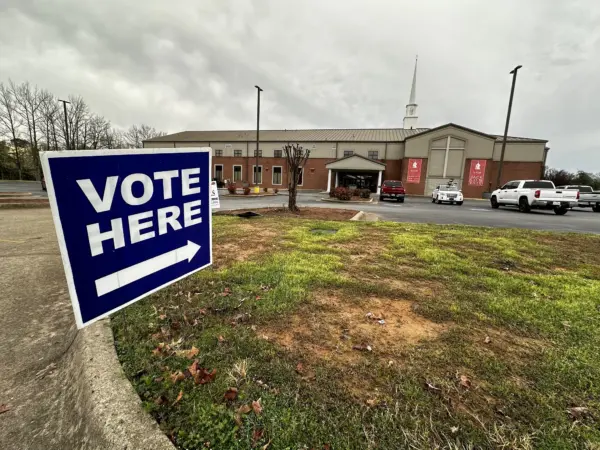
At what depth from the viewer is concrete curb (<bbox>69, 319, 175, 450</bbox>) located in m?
1.57

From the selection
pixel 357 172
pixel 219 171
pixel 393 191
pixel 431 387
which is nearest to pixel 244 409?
pixel 431 387

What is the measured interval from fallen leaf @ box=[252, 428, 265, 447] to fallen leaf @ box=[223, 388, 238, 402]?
283mm

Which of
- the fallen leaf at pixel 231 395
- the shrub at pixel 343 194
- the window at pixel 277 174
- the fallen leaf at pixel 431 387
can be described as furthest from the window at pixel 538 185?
the window at pixel 277 174

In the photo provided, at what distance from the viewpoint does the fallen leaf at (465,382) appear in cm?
197

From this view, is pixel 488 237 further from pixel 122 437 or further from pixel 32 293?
pixel 32 293

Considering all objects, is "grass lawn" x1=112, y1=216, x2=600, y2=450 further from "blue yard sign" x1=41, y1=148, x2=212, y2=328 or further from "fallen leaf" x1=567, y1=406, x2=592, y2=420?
"blue yard sign" x1=41, y1=148, x2=212, y2=328

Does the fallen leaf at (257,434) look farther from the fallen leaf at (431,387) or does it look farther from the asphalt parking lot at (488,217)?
the asphalt parking lot at (488,217)

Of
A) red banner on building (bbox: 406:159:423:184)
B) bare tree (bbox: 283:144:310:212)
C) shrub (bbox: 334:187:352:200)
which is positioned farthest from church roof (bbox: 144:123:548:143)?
bare tree (bbox: 283:144:310:212)

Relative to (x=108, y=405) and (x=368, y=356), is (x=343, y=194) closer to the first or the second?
(x=368, y=356)

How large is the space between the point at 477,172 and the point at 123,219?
4165 cm

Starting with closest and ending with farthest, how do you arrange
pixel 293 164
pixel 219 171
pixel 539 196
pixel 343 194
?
pixel 293 164 < pixel 539 196 < pixel 343 194 < pixel 219 171

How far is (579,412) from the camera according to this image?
5.72 ft

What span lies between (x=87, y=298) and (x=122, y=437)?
0.82m

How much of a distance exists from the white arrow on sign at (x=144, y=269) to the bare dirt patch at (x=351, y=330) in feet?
3.47
